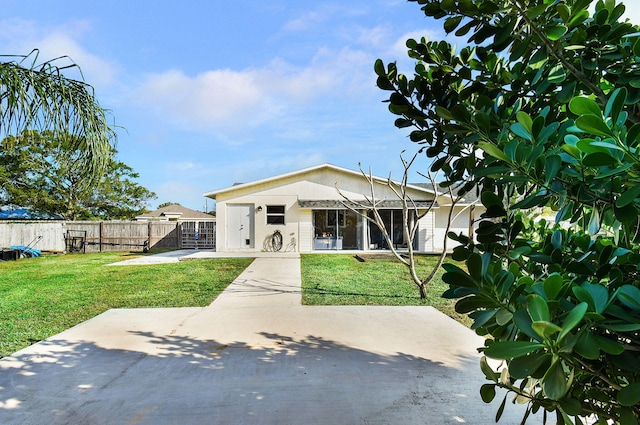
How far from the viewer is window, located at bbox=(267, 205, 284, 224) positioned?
17.2 m

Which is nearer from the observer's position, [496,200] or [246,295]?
[496,200]

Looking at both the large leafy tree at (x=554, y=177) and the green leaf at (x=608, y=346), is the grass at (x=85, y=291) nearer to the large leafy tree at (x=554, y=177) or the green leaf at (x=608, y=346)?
the large leafy tree at (x=554, y=177)

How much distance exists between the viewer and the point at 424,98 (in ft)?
5.95

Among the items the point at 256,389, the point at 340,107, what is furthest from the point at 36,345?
the point at 340,107

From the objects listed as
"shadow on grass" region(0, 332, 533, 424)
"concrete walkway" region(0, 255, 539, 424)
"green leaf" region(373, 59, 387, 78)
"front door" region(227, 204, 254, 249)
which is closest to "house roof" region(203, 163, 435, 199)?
"front door" region(227, 204, 254, 249)

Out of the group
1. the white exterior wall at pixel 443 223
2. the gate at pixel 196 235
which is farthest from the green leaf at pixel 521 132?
the gate at pixel 196 235

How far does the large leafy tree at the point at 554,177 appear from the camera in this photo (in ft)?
2.71

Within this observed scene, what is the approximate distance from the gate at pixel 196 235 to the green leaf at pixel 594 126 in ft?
71.2

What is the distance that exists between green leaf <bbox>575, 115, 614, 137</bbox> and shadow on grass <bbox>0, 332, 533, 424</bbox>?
96.8 inches

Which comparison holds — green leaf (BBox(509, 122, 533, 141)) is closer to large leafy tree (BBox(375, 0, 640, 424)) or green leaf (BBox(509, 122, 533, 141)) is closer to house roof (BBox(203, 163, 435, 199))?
large leafy tree (BBox(375, 0, 640, 424))

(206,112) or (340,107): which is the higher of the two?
(206,112)

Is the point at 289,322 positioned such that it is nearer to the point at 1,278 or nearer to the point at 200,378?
the point at 200,378

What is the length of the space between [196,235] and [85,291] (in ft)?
44.4

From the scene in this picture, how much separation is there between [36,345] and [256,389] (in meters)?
3.09
